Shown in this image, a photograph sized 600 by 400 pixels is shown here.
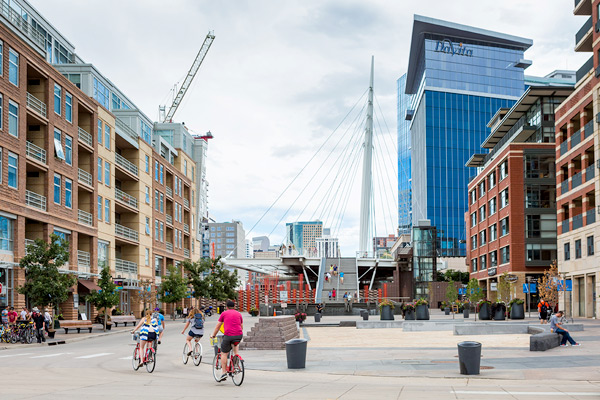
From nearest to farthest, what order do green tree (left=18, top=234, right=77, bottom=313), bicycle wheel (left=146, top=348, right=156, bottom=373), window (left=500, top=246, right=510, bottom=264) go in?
bicycle wheel (left=146, top=348, right=156, bottom=373) → green tree (left=18, top=234, right=77, bottom=313) → window (left=500, top=246, right=510, bottom=264)

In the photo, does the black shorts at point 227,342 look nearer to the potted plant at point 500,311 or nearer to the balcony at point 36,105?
the balcony at point 36,105

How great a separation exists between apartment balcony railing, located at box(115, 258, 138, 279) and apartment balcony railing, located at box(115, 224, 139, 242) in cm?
238

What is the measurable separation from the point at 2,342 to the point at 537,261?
5445 cm

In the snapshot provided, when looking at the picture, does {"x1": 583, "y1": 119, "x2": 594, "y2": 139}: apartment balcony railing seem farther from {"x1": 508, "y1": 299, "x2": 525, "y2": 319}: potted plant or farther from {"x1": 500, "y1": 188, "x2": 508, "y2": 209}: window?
{"x1": 500, "y1": 188, "x2": 508, "y2": 209}: window

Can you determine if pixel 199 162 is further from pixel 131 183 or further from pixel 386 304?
pixel 386 304

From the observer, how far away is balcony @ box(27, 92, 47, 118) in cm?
4766

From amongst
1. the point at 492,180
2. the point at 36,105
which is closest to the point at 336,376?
the point at 36,105

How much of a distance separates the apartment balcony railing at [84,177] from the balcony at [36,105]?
7.88 metres

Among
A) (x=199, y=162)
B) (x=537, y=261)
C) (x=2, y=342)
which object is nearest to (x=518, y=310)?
(x=537, y=261)

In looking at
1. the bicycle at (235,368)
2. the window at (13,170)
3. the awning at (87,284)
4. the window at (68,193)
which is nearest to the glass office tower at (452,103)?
the awning at (87,284)

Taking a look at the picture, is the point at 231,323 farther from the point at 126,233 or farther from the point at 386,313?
the point at 126,233

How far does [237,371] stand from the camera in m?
16.2

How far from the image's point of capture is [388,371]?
63.6 feet

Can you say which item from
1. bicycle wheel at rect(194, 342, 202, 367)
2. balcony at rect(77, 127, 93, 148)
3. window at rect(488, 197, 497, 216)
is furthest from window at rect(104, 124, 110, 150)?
window at rect(488, 197, 497, 216)
